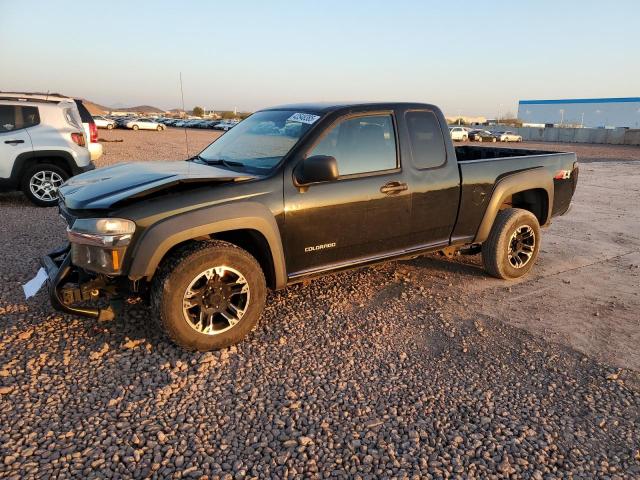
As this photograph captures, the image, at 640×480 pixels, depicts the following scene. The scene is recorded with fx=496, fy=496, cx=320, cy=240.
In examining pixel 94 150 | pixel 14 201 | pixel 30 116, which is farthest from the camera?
pixel 94 150

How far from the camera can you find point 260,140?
438cm

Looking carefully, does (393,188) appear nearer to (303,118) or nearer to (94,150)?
(303,118)

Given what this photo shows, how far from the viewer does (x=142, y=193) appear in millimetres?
3303

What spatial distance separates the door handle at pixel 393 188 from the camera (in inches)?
167

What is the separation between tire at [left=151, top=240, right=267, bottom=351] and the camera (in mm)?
3396

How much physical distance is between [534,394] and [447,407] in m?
0.64

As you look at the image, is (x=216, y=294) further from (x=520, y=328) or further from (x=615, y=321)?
(x=615, y=321)

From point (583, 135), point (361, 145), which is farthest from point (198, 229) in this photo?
point (583, 135)

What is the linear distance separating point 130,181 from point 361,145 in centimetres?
189

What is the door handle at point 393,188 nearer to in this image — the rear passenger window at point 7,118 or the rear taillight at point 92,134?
the rear passenger window at point 7,118

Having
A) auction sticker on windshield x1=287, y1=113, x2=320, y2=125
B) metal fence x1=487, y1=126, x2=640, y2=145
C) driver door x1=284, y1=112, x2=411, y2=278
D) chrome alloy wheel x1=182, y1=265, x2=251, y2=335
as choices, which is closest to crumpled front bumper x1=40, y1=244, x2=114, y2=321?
chrome alloy wheel x1=182, y1=265, x2=251, y2=335

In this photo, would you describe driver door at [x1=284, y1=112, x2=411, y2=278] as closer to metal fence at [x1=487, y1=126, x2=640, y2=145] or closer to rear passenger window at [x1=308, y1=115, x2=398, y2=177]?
rear passenger window at [x1=308, y1=115, x2=398, y2=177]

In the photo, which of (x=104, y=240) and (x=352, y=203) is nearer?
(x=104, y=240)

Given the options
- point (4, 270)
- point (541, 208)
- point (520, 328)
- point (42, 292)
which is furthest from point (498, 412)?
point (4, 270)
